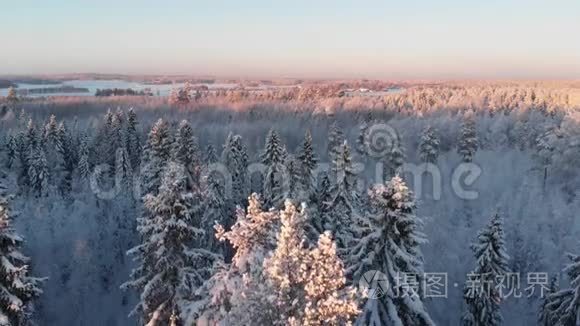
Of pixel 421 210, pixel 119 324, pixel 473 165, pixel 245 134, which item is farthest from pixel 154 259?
pixel 245 134

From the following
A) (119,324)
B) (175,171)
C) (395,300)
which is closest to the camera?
(395,300)

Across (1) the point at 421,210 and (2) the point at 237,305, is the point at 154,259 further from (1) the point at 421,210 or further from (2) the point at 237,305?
(1) the point at 421,210

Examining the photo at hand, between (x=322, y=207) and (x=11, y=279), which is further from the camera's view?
(x=322, y=207)

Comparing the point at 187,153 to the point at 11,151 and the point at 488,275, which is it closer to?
the point at 488,275

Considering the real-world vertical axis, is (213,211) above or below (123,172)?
above

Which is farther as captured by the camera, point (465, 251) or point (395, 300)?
point (465, 251)

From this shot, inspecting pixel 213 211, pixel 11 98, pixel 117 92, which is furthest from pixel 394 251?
pixel 117 92
